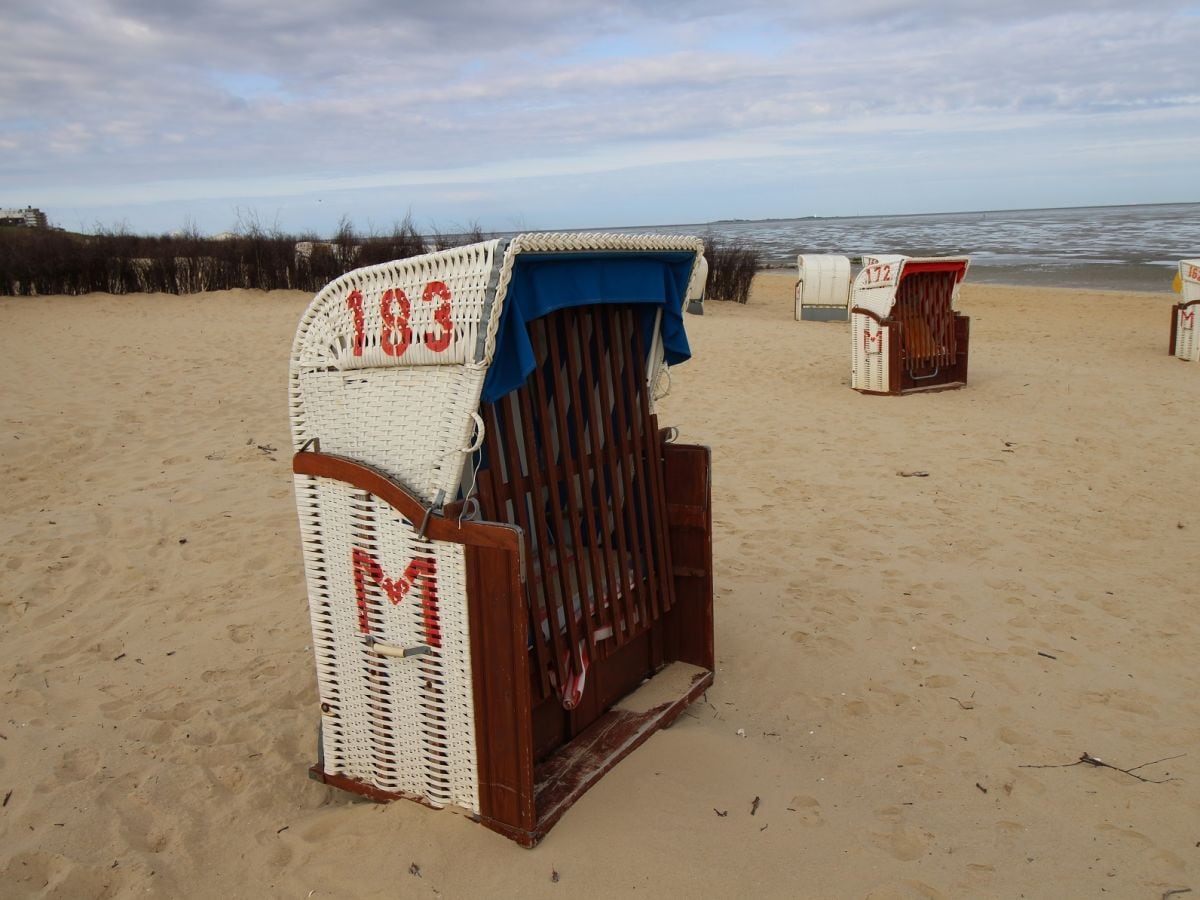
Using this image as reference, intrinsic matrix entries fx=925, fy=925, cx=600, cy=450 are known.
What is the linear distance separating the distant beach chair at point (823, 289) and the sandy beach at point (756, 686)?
9151mm

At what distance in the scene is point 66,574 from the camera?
178 inches

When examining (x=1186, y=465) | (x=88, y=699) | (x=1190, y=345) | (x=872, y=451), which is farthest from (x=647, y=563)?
(x=1190, y=345)

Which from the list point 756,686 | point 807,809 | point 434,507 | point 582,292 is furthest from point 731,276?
point 434,507

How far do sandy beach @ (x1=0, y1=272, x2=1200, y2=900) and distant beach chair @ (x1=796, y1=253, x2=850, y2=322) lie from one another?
915 centimetres

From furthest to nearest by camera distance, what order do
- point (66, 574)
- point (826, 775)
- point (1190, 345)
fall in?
point (1190, 345) → point (66, 574) → point (826, 775)

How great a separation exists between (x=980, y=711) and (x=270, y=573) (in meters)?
3.27

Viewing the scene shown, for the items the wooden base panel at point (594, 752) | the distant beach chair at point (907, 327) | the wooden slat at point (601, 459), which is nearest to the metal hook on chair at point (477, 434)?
the wooden slat at point (601, 459)

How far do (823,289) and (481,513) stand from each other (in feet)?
49.2

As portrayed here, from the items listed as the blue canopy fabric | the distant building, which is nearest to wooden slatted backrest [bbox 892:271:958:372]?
the blue canopy fabric

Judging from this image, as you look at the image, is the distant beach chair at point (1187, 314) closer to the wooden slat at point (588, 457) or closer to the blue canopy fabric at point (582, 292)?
the blue canopy fabric at point (582, 292)

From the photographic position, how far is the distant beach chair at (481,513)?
2297 mm

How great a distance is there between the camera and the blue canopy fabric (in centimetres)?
229

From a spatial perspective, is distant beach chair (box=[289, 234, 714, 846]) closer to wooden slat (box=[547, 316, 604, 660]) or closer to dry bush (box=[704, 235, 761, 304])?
Answer: wooden slat (box=[547, 316, 604, 660])

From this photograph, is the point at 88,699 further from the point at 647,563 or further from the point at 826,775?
the point at 826,775
